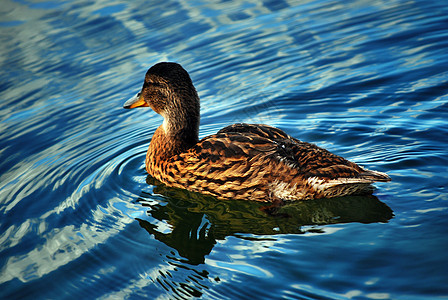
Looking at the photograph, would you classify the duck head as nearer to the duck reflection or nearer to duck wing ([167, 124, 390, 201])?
duck wing ([167, 124, 390, 201])

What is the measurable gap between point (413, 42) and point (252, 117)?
3527 millimetres

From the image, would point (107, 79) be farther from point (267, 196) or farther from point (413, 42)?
point (413, 42)

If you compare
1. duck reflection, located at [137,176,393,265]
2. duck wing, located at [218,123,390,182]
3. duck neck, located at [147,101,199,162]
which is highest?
duck neck, located at [147,101,199,162]

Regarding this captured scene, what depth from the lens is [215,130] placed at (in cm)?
746

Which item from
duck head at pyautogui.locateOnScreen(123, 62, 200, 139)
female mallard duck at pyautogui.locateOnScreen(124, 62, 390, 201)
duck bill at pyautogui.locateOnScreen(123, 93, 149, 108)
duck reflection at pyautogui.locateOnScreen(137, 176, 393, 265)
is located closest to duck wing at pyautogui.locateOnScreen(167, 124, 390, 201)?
female mallard duck at pyautogui.locateOnScreen(124, 62, 390, 201)

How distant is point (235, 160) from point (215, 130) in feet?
6.33

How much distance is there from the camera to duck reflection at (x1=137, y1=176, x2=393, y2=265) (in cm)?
496

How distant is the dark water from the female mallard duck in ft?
0.62

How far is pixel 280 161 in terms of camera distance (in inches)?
212

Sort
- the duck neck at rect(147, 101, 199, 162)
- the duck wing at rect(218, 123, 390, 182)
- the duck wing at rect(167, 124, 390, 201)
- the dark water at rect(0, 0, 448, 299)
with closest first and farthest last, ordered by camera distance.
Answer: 1. the dark water at rect(0, 0, 448, 299)
2. the duck wing at rect(218, 123, 390, 182)
3. the duck wing at rect(167, 124, 390, 201)
4. the duck neck at rect(147, 101, 199, 162)

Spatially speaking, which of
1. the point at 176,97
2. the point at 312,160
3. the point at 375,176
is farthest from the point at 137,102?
the point at 375,176

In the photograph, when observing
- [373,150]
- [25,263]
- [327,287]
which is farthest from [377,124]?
[25,263]

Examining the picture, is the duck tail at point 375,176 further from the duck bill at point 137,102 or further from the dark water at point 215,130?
the duck bill at point 137,102

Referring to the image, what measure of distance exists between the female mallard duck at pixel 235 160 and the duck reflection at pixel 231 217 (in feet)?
0.41
